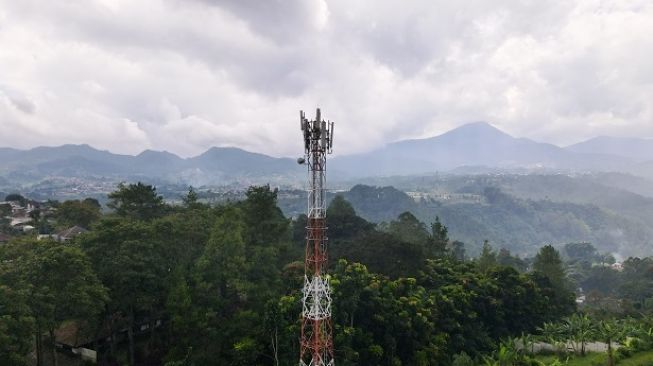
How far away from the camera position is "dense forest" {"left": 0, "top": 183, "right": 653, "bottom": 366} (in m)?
17.4

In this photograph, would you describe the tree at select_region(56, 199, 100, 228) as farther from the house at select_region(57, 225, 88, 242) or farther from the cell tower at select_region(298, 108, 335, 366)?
the cell tower at select_region(298, 108, 335, 366)

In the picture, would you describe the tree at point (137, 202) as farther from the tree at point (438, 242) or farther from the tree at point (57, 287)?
the tree at point (438, 242)

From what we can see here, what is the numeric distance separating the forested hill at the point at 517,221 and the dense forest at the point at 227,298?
12365 centimetres

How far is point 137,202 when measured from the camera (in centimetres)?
3538

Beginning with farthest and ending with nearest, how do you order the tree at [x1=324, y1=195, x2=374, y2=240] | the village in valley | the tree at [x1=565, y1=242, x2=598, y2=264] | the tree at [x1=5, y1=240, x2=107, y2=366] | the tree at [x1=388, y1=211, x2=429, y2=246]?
the tree at [x1=565, y1=242, x2=598, y2=264] < the tree at [x1=388, y1=211, x2=429, y2=246] < the tree at [x1=324, y1=195, x2=374, y2=240] < the village in valley < the tree at [x1=5, y1=240, x2=107, y2=366]

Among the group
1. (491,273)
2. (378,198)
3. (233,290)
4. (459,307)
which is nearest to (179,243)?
(233,290)

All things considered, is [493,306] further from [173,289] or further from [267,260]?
[173,289]

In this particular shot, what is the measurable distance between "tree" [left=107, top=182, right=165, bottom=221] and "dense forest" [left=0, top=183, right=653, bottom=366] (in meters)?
0.14

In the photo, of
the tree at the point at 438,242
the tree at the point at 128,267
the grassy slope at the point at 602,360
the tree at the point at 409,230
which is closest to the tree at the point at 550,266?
the tree at the point at 438,242

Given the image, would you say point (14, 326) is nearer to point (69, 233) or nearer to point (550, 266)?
point (69, 233)

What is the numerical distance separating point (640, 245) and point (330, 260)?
179 metres

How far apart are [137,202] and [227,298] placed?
16.7 metres

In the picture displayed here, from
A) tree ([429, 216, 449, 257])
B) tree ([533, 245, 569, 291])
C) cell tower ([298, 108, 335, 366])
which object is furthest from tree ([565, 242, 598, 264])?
cell tower ([298, 108, 335, 366])

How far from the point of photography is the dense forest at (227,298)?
17.4m
